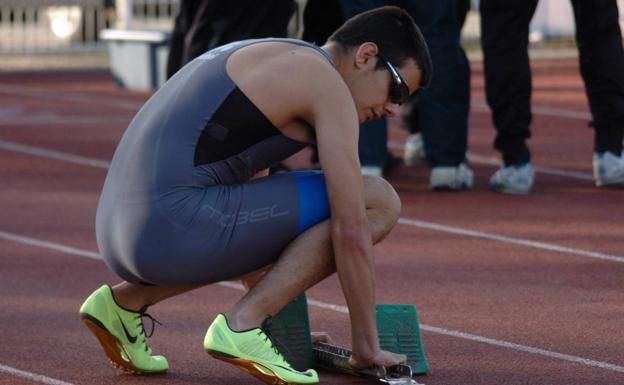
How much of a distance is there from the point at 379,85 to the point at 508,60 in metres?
3.65

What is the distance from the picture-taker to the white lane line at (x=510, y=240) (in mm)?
6941

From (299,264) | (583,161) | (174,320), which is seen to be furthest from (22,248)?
(583,161)

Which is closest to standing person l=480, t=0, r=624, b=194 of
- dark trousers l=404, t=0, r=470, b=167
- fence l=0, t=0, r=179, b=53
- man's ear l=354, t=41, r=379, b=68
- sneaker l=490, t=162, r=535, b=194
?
sneaker l=490, t=162, r=535, b=194

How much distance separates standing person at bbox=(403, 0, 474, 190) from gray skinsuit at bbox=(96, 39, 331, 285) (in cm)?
359

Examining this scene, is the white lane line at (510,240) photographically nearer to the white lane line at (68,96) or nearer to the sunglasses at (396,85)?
the sunglasses at (396,85)

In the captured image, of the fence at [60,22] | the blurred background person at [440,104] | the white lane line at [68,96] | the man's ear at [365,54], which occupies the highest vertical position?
the man's ear at [365,54]

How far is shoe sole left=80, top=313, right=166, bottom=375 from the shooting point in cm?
484

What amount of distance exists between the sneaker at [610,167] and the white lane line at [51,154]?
3.08 m

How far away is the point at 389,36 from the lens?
468 cm

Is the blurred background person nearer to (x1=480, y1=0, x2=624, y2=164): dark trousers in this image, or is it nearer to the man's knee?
(x1=480, y1=0, x2=624, y2=164): dark trousers

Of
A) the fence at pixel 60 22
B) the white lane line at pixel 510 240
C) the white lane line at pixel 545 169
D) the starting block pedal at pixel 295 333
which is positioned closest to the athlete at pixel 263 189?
the starting block pedal at pixel 295 333

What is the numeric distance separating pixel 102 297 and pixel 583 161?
5.56m

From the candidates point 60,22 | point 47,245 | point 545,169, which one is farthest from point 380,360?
point 60,22

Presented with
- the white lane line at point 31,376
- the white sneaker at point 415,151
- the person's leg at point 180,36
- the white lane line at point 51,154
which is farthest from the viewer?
the white lane line at point 51,154
